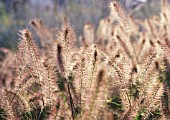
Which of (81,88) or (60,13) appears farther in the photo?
(60,13)

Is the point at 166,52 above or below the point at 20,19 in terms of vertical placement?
below

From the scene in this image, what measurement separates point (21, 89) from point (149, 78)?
0.65m

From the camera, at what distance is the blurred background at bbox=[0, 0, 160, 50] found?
30.3 feet

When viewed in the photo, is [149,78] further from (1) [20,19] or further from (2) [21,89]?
(1) [20,19]

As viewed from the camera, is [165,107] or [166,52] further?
[166,52]

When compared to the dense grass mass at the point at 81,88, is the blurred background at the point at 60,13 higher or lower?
higher

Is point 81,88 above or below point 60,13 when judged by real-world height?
below

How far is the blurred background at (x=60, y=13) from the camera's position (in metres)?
9.25

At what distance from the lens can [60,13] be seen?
34.9 ft

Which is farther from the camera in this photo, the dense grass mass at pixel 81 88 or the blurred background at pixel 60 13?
the blurred background at pixel 60 13

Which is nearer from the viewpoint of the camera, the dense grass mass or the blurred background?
the dense grass mass

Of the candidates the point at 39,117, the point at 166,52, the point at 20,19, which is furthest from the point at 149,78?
the point at 20,19

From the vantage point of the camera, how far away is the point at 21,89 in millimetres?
2500

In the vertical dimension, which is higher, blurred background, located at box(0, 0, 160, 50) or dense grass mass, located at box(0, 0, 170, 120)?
blurred background, located at box(0, 0, 160, 50)
